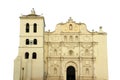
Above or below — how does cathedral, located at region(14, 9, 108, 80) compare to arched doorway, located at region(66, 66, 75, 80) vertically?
above

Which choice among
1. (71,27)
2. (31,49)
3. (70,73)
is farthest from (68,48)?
(31,49)

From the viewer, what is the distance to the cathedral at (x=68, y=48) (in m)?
43.5

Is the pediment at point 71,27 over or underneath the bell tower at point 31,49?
over

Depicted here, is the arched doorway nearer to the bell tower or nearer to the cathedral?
the cathedral

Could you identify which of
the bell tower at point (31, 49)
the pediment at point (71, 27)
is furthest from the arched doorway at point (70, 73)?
the pediment at point (71, 27)

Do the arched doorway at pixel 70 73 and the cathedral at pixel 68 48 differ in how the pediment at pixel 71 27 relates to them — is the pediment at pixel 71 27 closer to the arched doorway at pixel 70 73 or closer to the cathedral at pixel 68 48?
the cathedral at pixel 68 48

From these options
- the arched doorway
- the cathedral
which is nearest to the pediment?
the cathedral

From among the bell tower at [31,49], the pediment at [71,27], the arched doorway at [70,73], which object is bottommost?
the arched doorway at [70,73]

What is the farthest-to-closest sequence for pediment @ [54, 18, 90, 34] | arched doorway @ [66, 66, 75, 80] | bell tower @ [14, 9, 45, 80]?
1. pediment @ [54, 18, 90, 34]
2. arched doorway @ [66, 66, 75, 80]
3. bell tower @ [14, 9, 45, 80]

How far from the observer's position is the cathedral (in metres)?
43.5

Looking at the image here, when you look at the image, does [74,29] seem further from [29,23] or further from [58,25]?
[29,23]

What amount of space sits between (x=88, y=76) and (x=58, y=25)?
7.44 m

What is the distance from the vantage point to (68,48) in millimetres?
45156

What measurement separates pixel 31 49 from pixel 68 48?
4961mm
